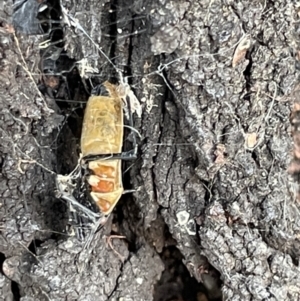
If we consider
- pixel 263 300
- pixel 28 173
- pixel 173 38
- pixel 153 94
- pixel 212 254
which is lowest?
pixel 263 300

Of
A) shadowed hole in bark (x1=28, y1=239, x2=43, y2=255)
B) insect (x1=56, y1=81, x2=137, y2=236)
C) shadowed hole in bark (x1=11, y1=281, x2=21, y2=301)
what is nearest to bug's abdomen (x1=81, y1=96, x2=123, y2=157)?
insect (x1=56, y1=81, x2=137, y2=236)

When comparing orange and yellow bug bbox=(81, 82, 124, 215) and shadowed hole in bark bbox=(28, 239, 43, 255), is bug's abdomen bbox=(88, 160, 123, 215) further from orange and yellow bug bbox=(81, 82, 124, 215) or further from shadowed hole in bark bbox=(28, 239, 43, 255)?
shadowed hole in bark bbox=(28, 239, 43, 255)

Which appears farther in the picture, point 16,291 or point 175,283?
point 175,283

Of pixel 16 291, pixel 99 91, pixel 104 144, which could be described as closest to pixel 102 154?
pixel 104 144

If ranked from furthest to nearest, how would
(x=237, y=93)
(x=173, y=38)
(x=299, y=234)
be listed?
(x=299, y=234) → (x=237, y=93) → (x=173, y=38)

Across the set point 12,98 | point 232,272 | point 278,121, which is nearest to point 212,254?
point 232,272

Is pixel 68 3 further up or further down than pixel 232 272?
further up

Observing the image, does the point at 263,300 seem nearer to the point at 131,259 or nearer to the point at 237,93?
the point at 131,259

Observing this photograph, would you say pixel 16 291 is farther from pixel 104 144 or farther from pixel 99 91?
pixel 99 91
